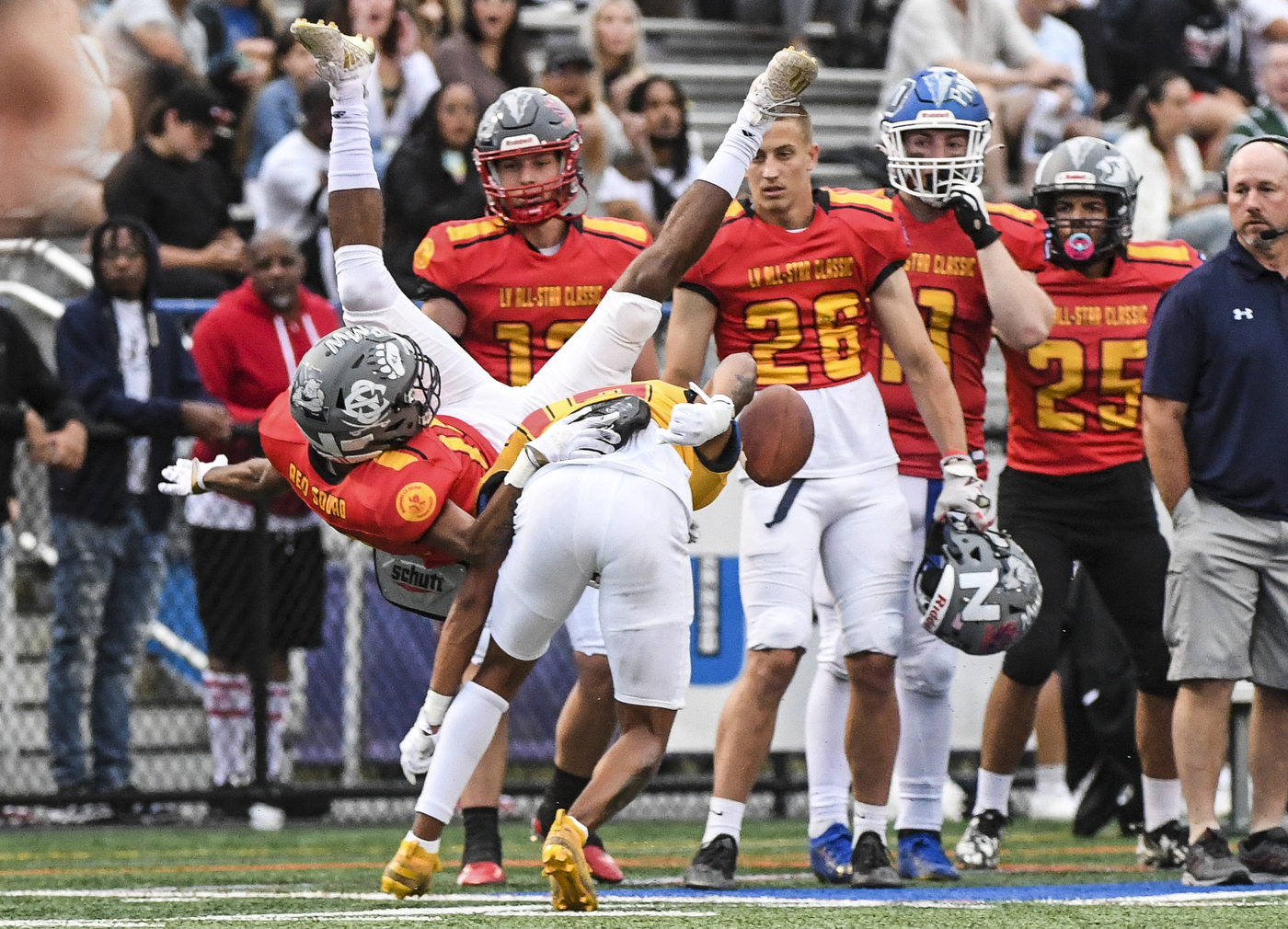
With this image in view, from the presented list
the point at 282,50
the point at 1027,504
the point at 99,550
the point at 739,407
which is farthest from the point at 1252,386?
the point at 282,50

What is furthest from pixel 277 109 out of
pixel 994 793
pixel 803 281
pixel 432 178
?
pixel 994 793

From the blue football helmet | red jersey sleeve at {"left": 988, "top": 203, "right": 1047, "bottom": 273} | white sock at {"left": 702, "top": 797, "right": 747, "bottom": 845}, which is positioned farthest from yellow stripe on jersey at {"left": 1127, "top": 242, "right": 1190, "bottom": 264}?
white sock at {"left": 702, "top": 797, "right": 747, "bottom": 845}

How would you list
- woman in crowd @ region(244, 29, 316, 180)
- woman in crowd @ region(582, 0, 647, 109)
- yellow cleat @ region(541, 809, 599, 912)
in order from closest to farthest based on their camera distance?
Answer: yellow cleat @ region(541, 809, 599, 912), woman in crowd @ region(244, 29, 316, 180), woman in crowd @ region(582, 0, 647, 109)

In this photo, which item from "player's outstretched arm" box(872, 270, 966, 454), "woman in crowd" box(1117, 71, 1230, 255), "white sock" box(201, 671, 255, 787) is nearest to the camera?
"player's outstretched arm" box(872, 270, 966, 454)

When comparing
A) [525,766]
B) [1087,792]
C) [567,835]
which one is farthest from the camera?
[525,766]

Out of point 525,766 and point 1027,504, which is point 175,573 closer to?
point 525,766

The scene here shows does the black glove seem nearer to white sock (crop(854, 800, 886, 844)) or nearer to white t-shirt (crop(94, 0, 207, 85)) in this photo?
white sock (crop(854, 800, 886, 844))

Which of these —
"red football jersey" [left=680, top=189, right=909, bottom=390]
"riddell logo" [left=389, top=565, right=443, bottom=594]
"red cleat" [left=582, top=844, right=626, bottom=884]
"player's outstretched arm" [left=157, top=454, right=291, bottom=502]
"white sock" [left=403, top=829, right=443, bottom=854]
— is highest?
"red football jersey" [left=680, top=189, right=909, bottom=390]

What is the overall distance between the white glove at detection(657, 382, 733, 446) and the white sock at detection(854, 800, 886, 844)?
4.99ft

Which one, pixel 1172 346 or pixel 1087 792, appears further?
A: pixel 1087 792

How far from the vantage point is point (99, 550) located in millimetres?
7805

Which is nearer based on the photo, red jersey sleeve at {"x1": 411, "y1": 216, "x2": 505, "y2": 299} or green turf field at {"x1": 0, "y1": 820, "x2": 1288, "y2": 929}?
green turf field at {"x1": 0, "y1": 820, "x2": 1288, "y2": 929}

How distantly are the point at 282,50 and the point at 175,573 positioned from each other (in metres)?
3.03

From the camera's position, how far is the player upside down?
431 cm
